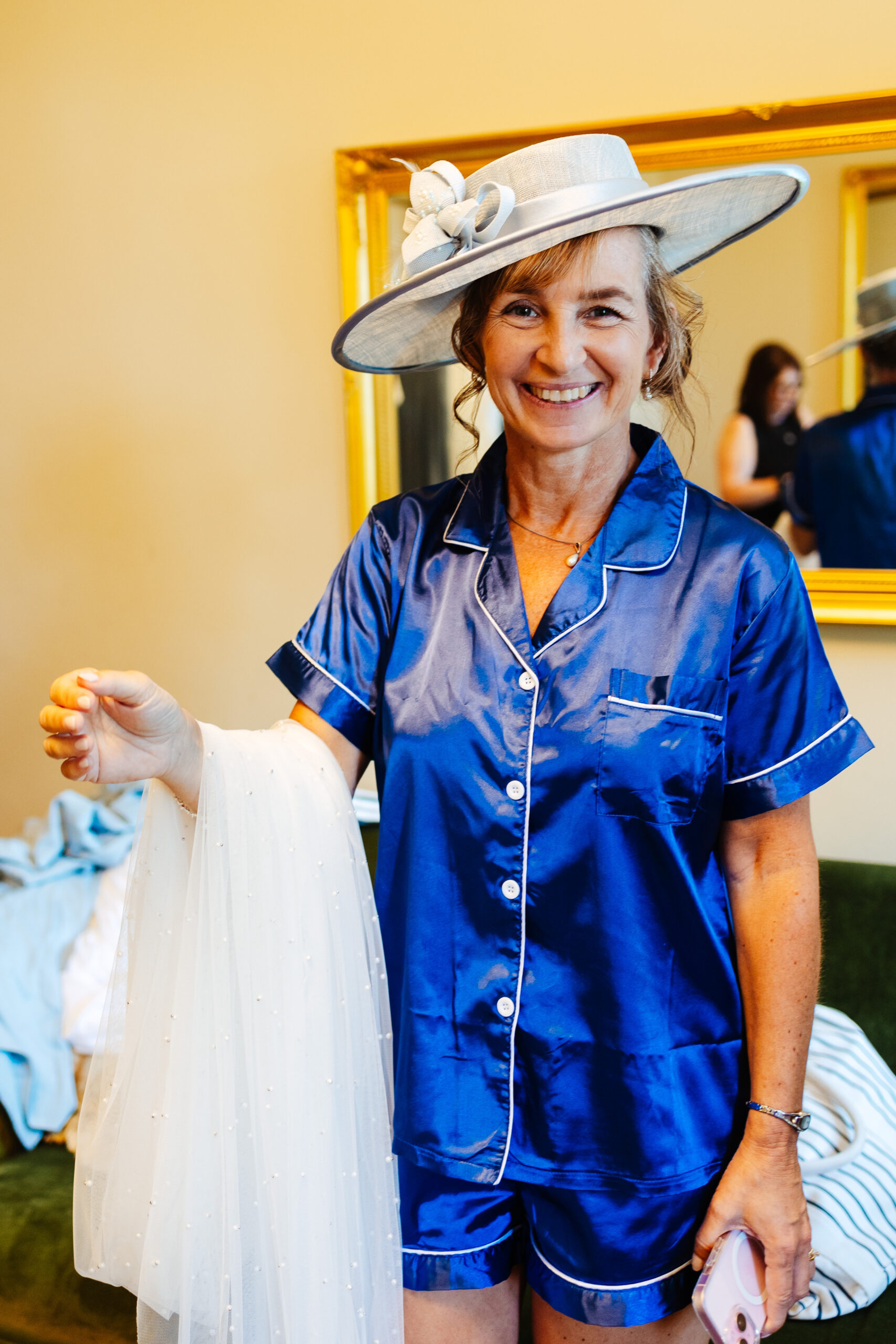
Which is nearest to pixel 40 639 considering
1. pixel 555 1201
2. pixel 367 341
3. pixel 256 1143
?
pixel 367 341

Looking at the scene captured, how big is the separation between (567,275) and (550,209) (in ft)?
0.22

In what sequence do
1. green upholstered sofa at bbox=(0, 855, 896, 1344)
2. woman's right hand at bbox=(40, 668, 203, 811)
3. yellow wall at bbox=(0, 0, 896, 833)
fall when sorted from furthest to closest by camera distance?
yellow wall at bbox=(0, 0, 896, 833) → green upholstered sofa at bbox=(0, 855, 896, 1344) → woman's right hand at bbox=(40, 668, 203, 811)

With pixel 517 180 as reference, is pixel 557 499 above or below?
below

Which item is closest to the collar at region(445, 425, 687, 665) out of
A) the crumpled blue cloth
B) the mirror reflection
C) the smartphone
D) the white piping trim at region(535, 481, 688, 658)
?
the white piping trim at region(535, 481, 688, 658)

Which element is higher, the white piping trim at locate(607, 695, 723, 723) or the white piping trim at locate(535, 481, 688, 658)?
the white piping trim at locate(535, 481, 688, 658)

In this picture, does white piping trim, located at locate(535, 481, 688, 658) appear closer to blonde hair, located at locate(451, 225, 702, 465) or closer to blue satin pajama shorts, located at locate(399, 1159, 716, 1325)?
blonde hair, located at locate(451, 225, 702, 465)

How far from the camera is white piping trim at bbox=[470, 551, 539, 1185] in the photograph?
3.36 ft

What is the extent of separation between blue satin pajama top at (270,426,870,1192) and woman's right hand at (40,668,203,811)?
225 millimetres

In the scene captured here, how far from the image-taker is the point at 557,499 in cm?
112

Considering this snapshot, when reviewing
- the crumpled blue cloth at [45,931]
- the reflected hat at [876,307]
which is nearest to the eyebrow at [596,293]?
the reflected hat at [876,307]

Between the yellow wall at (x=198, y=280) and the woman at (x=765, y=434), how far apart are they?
465mm

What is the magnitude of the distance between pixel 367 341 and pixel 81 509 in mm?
1428

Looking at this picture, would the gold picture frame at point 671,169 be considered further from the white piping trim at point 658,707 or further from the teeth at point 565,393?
the white piping trim at point 658,707

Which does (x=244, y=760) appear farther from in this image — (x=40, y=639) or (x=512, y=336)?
(x=40, y=639)
